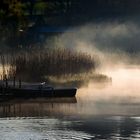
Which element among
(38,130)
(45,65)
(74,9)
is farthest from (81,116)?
(74,9)

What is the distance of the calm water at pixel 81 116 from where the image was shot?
26.3 metres

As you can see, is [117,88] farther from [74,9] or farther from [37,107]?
[74,9]

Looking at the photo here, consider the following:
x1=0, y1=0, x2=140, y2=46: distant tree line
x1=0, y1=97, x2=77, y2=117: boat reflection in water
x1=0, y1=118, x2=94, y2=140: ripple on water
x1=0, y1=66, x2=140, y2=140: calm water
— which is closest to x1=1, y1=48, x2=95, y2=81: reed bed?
x1=0, y1=66, x2=140, y2=140: calm water

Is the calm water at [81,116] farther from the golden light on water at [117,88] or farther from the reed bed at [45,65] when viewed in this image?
the reed bed at [45,65]

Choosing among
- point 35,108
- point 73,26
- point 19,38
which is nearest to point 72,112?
point 35,108

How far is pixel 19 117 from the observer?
31.0m

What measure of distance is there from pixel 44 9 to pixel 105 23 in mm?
7440

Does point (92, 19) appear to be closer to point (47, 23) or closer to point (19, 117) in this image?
point (47, 23)

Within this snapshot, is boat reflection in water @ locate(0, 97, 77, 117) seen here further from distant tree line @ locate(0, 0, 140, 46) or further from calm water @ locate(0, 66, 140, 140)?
distant tree line @ locate(0, 0, 140, 46)

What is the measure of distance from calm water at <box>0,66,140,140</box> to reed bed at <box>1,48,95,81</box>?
1.63 m

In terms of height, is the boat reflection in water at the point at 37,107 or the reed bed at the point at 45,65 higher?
the reed bed at the point at 45,65

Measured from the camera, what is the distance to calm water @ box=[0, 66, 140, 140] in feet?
86.2

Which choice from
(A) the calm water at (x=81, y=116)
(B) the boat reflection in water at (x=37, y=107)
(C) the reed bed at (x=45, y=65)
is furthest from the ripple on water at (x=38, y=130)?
(C) the reed bed at (x=45, y=65)

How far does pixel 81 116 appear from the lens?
31.2 m
